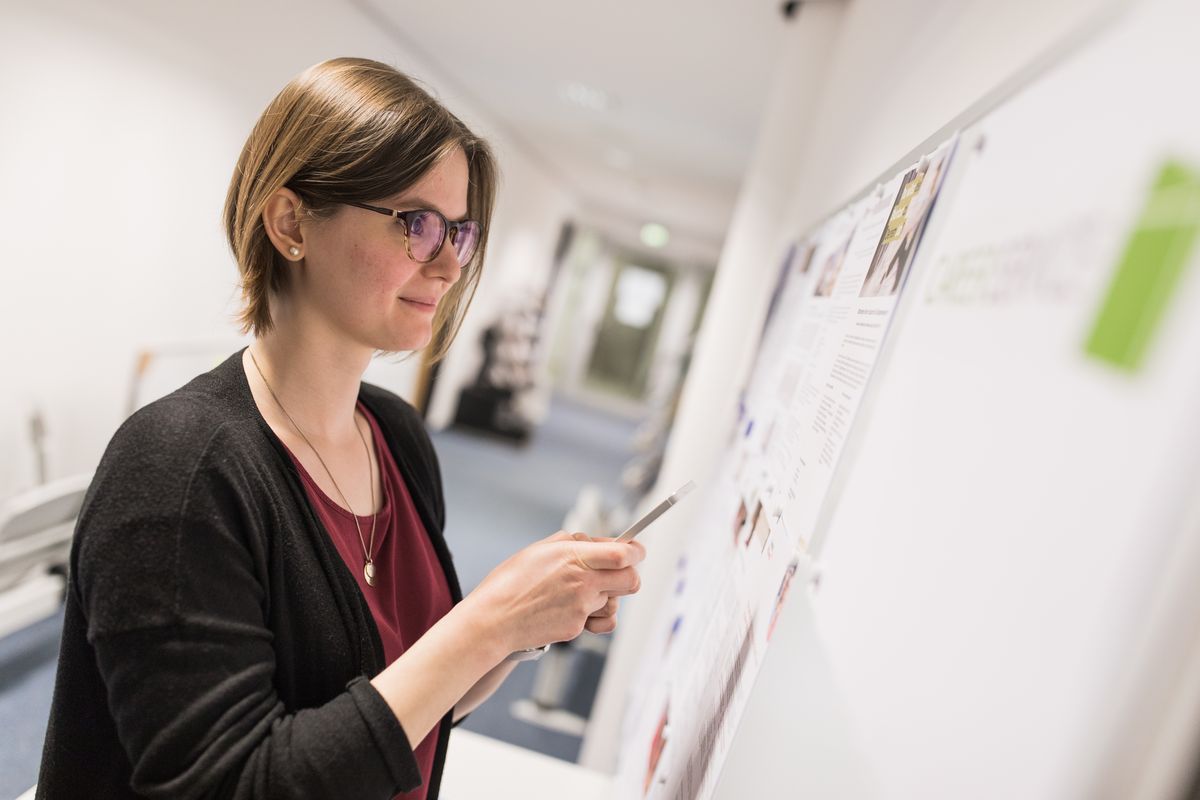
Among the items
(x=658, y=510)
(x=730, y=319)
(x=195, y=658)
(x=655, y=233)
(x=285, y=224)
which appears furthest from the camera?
(x=655, y=233)

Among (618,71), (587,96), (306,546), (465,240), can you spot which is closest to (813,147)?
(465,240)

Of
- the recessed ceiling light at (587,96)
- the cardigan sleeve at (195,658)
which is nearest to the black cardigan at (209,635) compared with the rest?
the cardigan sleeve at (195,658)

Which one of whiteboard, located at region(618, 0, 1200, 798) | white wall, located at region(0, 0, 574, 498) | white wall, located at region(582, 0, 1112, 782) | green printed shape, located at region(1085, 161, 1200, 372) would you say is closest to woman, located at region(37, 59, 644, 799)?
whiteboard, located at region(618, 0, 1200, 798)

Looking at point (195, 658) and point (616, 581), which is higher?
point (616, 581)

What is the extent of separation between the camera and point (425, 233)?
1039 mm

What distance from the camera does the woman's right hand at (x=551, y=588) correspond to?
2.96ft

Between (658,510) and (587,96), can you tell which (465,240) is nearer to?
(658,510)

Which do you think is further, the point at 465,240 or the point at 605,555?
the point at 465,240

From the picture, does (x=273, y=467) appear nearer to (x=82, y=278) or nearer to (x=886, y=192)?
(x=886, y=192)

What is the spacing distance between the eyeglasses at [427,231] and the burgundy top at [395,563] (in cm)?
32

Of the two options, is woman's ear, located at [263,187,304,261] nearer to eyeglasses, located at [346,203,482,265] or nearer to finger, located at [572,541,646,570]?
eyeglasses, located at [346,203,482,265]

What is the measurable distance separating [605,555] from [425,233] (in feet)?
1.61

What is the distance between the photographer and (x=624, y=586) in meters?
0.97

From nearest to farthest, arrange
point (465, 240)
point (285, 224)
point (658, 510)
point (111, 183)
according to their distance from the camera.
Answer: point (658, 510)
point (285, 224)
point (465, 240)
point (111, 183)
